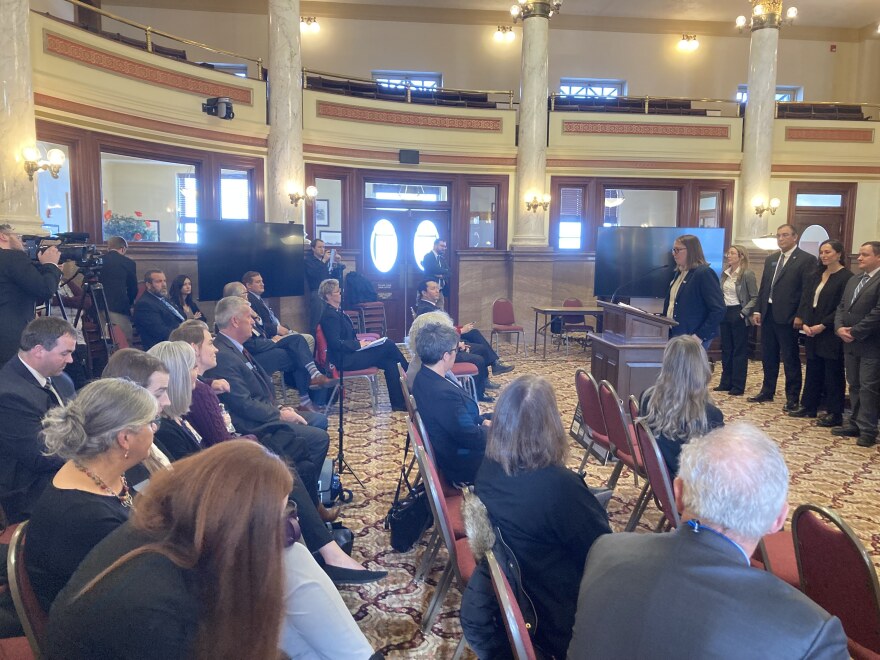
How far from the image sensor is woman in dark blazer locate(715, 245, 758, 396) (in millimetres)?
7008

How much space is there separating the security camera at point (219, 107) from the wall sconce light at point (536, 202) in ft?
15.8

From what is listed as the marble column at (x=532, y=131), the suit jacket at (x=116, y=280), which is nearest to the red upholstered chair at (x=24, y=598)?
the suit jacket at (x=116, y=280)

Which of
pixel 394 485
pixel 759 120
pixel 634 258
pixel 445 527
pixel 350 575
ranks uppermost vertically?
pixel 759 120

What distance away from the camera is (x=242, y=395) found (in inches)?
139

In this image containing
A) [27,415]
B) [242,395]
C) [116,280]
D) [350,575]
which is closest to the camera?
[350,575]

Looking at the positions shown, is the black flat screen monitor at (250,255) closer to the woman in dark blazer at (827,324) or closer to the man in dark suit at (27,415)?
the man in dark suit at (27,415)

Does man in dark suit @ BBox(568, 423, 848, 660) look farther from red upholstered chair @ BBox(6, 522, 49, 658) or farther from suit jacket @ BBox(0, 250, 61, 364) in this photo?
suit jacket @ BBox(0, 250, 61, 364)

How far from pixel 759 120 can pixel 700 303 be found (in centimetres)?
764

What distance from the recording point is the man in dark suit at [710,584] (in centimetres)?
110

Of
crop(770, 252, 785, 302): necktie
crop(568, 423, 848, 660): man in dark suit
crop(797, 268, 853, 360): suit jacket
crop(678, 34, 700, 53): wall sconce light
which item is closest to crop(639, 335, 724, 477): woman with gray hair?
crop(568, 423, 848, 660): man in dark suit

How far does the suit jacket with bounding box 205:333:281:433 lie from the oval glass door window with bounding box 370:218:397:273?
7.75 metres

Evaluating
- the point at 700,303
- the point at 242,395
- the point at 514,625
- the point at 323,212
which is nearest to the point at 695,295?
the point at 700,303

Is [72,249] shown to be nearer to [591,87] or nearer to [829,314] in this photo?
[829,314]

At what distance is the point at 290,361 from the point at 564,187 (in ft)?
24.5
